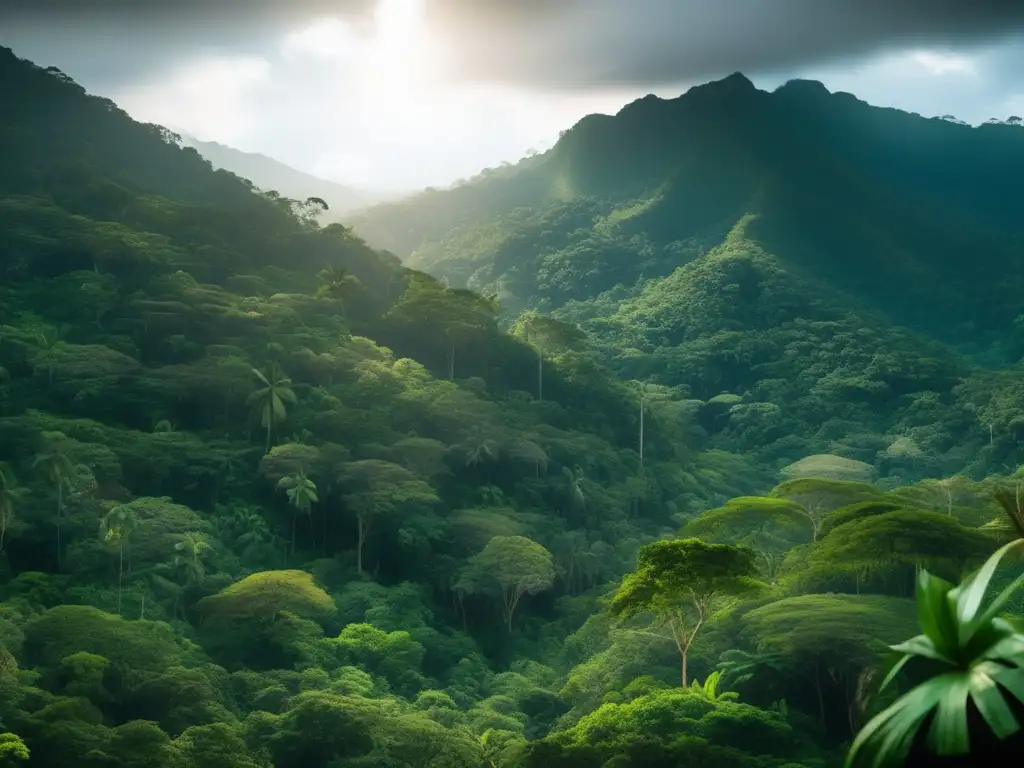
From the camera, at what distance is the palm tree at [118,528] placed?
38094mm

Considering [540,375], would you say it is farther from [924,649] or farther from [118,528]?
[924,649]

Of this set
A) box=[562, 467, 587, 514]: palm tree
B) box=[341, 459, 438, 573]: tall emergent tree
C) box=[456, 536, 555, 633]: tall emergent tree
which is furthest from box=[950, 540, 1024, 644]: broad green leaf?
box=[562, 467, 587, 514]: palm tree

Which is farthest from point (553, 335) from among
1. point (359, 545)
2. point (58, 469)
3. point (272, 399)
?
point (58, 469)

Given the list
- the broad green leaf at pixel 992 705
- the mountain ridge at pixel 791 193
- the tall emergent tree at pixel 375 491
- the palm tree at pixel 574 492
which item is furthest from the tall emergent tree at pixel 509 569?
the mountain ridge at pixel 791 193

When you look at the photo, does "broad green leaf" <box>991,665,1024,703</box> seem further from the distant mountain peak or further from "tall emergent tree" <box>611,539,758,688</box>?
the distant mountain peak

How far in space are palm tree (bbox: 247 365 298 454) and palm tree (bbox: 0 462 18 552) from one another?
12024mm

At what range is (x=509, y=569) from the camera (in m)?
43.5

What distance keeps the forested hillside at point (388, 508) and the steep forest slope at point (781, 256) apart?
1053mm

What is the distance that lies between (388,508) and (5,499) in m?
14.9

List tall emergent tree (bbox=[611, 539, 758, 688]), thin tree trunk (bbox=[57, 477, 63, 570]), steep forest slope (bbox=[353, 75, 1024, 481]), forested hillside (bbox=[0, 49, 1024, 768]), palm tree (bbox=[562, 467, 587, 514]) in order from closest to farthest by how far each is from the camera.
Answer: forested hillside (bbox=[0, 49, 1024, 768])
tall emergent tree (bbox=[611, 539, 758, 688])
thin tree trunk (bbox=[57, 477, 63, 570])
palm tree (bbox=[562, 467, 587, 514])
steep forest slope (bbox=[353, 75, 1024, 481])

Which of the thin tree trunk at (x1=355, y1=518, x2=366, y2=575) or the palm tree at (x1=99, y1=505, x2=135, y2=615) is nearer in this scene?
the palm tree at (x1=99, y1=505, x2=135, y2=615)

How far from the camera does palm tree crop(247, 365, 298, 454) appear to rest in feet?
164

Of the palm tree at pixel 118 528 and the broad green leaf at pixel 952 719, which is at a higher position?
the broad green leaf at pixel 952 719

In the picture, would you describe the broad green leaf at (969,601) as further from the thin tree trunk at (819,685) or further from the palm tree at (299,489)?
the palm tree at (299,489)
